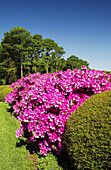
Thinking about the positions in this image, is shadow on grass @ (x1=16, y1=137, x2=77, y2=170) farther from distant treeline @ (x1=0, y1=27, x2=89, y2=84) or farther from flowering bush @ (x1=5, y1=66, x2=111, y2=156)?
distant treeline @ (x1=0, y1=27, x2=89, y2=84)

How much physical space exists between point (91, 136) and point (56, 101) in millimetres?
1091

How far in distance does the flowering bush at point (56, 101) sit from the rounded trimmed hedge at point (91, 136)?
17.2 inches

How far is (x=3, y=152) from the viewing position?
3.71 metres

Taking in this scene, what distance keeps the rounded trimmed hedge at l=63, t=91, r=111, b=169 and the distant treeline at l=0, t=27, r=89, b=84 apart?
27.1 metres

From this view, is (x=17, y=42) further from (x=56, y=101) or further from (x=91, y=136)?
(x=91, y=136)

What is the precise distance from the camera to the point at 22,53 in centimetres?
2923

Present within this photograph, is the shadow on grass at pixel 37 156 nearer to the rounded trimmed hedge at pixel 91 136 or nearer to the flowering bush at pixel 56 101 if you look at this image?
the flowering bush at pixel 56 101

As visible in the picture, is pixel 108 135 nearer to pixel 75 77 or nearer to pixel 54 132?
pixel 54 132

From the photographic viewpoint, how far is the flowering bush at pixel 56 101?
3107 mm

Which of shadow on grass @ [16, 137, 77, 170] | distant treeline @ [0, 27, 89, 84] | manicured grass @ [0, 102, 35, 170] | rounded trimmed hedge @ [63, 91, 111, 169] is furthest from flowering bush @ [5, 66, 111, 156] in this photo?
distant treeline @ [0, 27, 89, 84]

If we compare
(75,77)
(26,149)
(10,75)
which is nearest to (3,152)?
(26,149)

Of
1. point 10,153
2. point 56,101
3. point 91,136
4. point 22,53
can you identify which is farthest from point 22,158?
point 22,53

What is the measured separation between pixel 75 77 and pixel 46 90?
815 millimetres

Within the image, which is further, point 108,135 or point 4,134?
point 4,134
